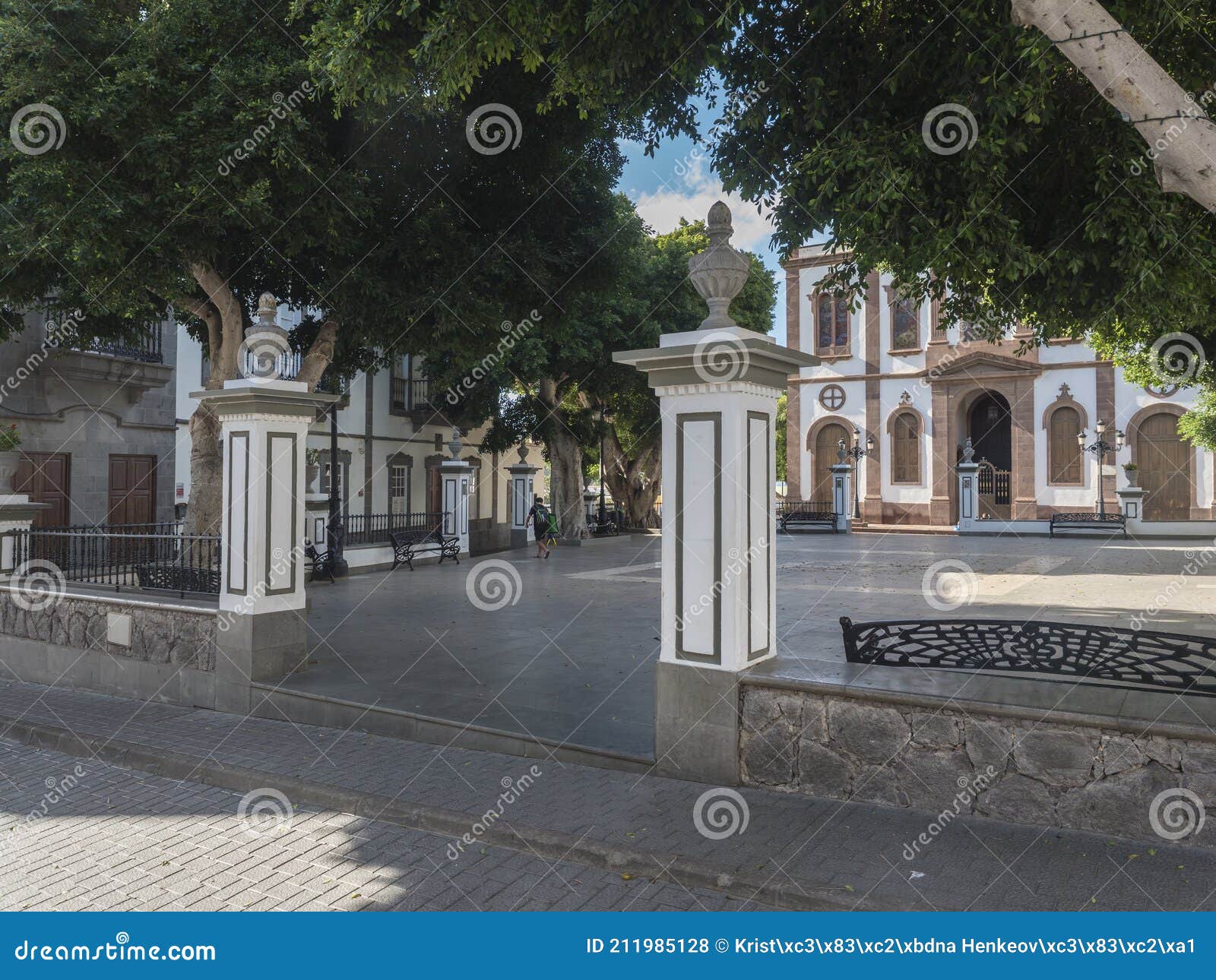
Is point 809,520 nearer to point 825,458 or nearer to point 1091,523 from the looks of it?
point 825,458

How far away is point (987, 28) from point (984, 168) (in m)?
0.92

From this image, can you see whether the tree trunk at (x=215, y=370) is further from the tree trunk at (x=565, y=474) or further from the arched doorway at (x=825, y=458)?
the arched doorway at (x=825, y=458)

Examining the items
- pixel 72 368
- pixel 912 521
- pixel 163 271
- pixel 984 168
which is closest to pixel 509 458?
pixel 912 521

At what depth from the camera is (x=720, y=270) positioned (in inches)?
214

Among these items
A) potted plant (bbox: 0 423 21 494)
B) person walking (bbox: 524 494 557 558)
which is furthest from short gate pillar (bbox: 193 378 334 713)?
person walking (bbox: 524 494 557 558)

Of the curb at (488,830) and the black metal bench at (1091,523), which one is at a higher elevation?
the black metal bench at (1091,523)

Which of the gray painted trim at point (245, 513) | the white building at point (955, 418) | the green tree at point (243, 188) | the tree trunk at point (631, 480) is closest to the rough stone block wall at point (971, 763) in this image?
the gray painted trim at point (245, 513)

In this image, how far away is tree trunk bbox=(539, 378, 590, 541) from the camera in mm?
25812

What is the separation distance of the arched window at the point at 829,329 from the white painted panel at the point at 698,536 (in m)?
33.4

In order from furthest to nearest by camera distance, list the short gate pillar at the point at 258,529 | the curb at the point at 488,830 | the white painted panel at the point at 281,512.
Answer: the white painted panel at the point at 281,512 → the short gate pillar at the point at 258,529 → the curb at the point at 488,830

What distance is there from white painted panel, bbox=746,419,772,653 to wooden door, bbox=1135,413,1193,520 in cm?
3138

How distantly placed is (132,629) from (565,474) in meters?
18.4

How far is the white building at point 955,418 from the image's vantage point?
31.8 meters

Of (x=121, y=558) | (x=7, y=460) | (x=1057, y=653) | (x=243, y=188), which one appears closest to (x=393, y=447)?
(x=7, y=460)
